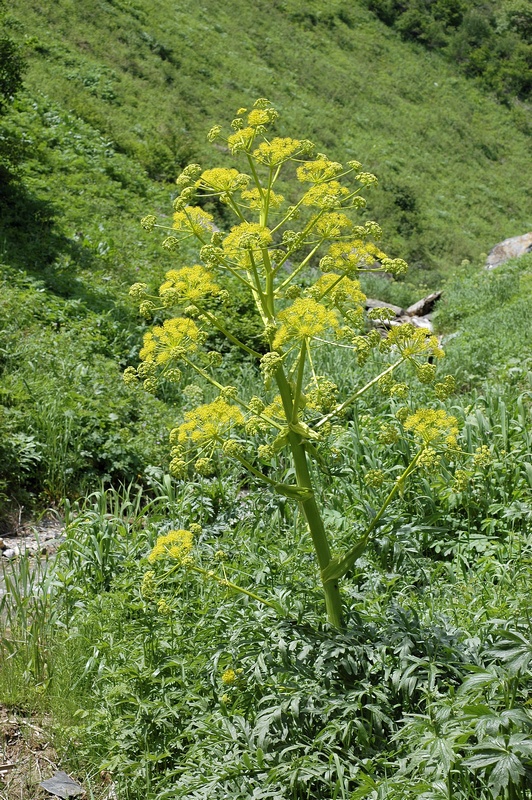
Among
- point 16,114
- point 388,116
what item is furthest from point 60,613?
point 388,116

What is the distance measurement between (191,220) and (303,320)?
0.62 metres

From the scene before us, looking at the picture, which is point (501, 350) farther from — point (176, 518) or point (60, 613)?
point (60, 613)

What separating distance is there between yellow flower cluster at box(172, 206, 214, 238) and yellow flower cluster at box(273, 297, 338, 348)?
53 cm

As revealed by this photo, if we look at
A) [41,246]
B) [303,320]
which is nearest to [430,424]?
[303,320]

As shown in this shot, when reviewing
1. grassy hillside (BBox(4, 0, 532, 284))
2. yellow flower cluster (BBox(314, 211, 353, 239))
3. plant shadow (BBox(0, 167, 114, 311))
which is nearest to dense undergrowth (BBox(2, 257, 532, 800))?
yellow flower cluster (BBox(314, 211, 353, 239))

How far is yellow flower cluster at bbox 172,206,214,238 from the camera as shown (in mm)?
2803

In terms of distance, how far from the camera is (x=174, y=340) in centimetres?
279

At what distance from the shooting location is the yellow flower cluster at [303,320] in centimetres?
253

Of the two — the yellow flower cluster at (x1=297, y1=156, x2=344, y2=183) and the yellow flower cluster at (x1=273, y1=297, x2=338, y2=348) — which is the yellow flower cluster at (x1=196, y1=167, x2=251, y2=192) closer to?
the yellow flower cluster at (x1=297, y1=156, x2=344, y2=183)

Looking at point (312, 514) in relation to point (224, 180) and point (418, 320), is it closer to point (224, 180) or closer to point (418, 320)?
point (224, 180)

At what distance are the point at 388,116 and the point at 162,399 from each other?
2641 centimetres

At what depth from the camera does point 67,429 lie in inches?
241

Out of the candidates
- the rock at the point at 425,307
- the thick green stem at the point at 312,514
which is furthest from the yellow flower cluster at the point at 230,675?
the rock at the point at 425,307

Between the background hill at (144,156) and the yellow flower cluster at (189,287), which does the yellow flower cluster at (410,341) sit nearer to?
the yellow flower cluster at (189,287)
